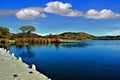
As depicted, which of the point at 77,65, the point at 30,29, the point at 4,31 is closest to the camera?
the point at 77,65

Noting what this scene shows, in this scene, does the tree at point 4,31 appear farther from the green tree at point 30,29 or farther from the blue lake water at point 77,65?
the blue lake water at point 77,65

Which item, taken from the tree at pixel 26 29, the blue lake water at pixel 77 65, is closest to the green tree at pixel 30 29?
the tree at pixel 26 29

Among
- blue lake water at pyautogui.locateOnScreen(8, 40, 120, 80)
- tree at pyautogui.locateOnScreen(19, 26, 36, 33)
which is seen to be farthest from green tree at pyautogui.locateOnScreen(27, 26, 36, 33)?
blue lake water at pyautogui.locateOnScreen(8, 40, 120, 80)

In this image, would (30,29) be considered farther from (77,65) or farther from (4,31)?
(77,65)

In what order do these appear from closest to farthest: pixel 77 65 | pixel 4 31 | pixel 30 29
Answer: pixel 77 65, pixel 4 31, pixel 30 29

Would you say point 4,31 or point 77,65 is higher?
point 4,31

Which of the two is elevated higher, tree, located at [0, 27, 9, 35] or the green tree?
the green tree

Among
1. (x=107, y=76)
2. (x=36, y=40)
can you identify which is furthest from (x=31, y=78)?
(x=36, y=40)

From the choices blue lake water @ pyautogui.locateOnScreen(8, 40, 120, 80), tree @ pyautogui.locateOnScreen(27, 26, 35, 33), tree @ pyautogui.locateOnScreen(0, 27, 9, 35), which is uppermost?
tree @ pyautogui.locateOnScreen(27, 26, 35, 33)

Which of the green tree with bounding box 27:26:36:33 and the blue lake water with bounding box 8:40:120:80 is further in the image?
the green tree with bounding box 27:26:36:33

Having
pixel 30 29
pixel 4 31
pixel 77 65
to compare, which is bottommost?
pixel 77 65

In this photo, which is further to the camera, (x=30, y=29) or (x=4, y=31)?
(x=30, y=29)

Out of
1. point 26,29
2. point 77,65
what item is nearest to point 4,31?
point 26,29

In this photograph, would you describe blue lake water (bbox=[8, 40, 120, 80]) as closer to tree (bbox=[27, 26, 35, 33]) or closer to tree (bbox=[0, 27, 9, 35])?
tree (bbox=[0, 27, 9, 35])
